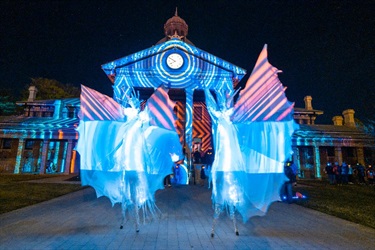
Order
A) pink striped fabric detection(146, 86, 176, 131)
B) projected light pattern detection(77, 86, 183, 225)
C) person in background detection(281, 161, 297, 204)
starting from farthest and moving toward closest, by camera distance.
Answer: person in background detection(281, 161, 297, 204), pink striped fabric detection(146, 86, 176, 131), projected light pattern detection(77, 86, 183, 225)

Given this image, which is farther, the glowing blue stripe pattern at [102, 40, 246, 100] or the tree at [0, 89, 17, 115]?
the tree at [0, 89, 17, 115]

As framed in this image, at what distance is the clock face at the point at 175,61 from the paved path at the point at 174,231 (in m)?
19.8

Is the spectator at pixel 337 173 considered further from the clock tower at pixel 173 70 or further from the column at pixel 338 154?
the clock tower at pixel 173 70

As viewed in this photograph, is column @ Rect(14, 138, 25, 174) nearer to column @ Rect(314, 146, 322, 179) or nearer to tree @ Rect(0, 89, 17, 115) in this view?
tree @ Rect(0, 89, 17, 115)

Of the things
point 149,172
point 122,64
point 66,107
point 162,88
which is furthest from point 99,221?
point 66,107

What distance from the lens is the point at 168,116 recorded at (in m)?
6.70

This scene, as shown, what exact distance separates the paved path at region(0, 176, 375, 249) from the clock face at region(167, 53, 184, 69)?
19836 millimetres

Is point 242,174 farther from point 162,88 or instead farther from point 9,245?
point 9,245

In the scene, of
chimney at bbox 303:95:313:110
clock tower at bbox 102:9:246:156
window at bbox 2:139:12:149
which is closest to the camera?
clock tower at bbox 102:9:246:156

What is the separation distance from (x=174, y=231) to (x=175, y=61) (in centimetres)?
2236

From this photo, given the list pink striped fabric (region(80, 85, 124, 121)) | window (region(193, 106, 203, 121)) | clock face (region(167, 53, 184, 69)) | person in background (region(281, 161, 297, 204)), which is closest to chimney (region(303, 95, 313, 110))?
window (region(193, 106, 203, 121))

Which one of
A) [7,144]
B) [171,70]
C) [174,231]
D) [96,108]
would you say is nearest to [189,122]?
[171,70]

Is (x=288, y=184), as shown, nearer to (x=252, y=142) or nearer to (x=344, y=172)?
(x=252, y=142)

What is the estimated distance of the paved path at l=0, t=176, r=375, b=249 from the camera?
5016 mm
